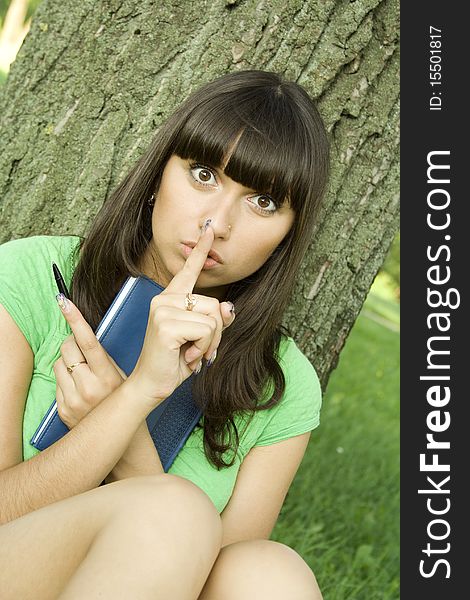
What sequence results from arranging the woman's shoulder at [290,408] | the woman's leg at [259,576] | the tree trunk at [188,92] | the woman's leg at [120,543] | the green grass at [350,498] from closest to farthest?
the woman's leg at [120,543] < the woman's leg at [259,576] < the woman's shoulder at [290,408] < the tree trunk at [188,92] < the green grass at [350,498]

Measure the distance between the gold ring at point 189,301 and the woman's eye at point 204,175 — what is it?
0.99ft

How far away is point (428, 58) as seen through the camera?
2.87 meters

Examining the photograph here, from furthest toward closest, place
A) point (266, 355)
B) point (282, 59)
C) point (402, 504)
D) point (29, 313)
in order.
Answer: point (402, 504)
point (282, 59)
point (266, 355)
point (29, 313)

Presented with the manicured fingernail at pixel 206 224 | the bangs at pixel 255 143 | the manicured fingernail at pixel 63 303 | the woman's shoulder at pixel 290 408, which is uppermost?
the bangs at pixel 255 143

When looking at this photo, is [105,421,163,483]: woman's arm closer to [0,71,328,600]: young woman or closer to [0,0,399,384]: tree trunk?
[0,71,328,600]: young woman

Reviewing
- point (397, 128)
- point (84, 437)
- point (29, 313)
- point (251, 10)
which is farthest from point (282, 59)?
point (84, 437)

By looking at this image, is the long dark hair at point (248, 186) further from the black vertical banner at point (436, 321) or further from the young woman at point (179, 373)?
the black vertical banner at point (436, 321)

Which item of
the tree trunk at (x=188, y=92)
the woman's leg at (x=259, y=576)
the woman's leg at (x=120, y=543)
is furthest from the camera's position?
the tree trunk at (x=188, y=92)

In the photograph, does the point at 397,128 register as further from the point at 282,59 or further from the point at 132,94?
the point at 132,94

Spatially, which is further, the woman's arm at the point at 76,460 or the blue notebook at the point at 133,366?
the blue notebook at the point at 133,366

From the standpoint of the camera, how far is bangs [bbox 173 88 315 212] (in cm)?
213

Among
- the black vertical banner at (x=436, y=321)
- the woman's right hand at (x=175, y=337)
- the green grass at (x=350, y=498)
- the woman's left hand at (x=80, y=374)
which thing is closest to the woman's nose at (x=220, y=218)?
the woman's right hand at (x=175, y=337)

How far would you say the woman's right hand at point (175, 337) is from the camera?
1.96 m

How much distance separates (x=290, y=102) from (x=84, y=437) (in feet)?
3.13
